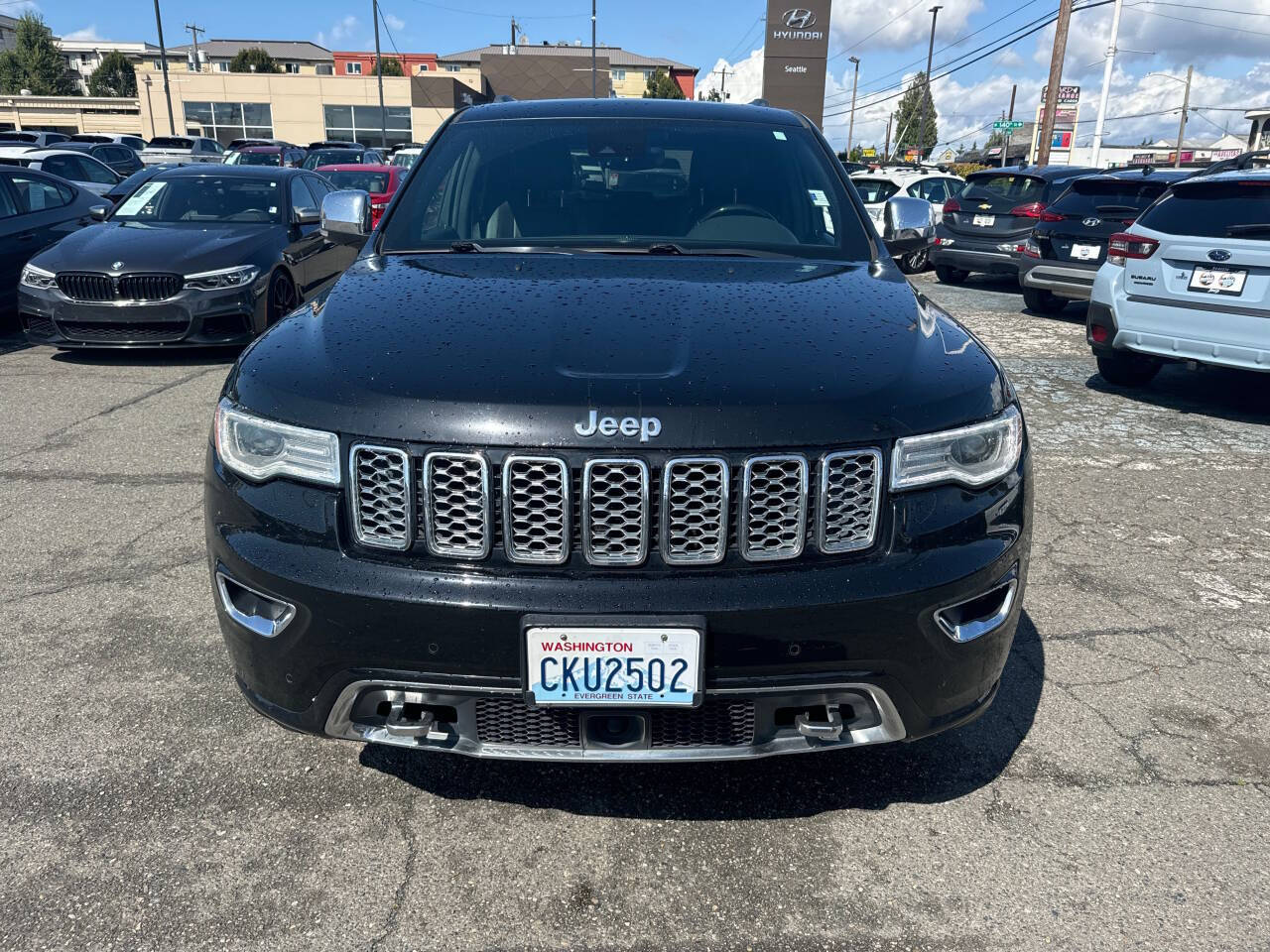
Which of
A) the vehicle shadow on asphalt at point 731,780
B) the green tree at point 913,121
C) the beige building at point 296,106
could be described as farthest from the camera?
the green tree at point 913,121

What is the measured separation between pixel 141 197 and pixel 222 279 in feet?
6.69

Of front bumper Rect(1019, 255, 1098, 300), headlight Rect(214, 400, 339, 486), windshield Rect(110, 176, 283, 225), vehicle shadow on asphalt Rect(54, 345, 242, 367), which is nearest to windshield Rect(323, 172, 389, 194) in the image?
windshield Rect(110, 176, 283, 225)

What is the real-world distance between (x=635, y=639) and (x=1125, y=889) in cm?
132

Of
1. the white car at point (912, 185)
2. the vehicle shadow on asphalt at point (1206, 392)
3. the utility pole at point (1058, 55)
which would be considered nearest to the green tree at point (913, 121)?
the utility pole at point (1058, 55)

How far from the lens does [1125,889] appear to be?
225 cm

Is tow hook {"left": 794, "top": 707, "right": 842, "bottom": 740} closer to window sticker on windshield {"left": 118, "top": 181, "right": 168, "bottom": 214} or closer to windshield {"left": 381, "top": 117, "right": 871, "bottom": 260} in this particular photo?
windshield {"left": 381, "top": 117, "right": 871, "bottom": 260}

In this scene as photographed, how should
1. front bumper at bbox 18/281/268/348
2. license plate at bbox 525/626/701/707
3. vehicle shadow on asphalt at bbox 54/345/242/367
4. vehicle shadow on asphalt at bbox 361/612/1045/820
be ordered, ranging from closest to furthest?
license plate at bbox 525/626/701/707, vehicle shadow on asphalt at bbox 361/612/1045/820, front bumper at bbox 18/281/268/348, vehicle shadow on asphalt at bbox 54/345/242/367

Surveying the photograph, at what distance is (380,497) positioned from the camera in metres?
2.07

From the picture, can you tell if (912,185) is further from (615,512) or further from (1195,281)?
(615,512)

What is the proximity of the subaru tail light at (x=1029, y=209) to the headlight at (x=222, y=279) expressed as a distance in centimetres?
981

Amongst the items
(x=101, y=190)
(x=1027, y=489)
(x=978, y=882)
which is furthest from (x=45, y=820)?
(x=101, y=190)

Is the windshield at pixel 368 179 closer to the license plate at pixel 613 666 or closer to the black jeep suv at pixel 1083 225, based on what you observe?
the black jeep suv at pixel 1083 225

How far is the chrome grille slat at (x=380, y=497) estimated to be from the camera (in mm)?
2049

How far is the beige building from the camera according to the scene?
193 ft
